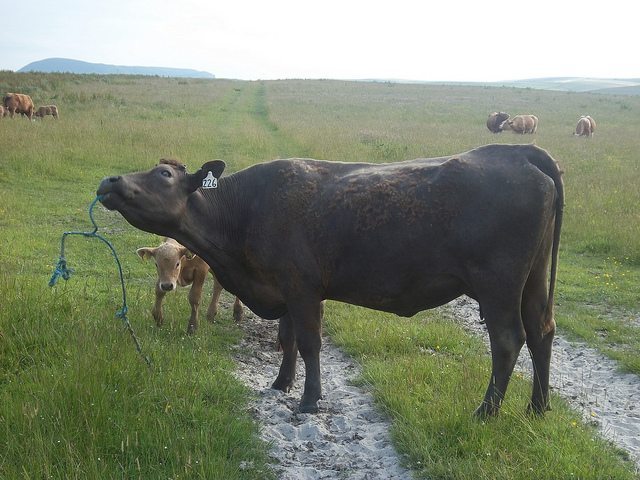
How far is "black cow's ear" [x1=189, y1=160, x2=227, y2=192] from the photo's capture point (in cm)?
553

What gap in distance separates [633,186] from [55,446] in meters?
16.1

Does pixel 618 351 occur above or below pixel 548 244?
below

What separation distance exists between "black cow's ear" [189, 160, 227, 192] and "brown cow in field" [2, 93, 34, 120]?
26.4 meters

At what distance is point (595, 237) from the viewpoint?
39.3 ft

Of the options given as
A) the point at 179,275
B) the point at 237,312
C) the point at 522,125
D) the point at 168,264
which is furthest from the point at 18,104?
the point at 522,125

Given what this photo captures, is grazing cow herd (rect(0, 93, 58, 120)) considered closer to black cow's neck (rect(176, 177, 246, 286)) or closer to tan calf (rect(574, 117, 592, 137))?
black cow's neck (rect(176, 177, 246, 286))

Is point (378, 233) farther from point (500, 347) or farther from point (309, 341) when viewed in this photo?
point (500, 347)

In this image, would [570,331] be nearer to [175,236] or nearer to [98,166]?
[175,236]

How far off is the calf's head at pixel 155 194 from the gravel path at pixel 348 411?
190 centimetres

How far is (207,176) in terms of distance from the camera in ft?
18.1

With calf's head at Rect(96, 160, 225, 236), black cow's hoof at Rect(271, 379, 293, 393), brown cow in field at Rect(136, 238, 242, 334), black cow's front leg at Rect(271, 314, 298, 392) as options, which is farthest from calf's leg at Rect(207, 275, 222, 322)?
calf's head at Rect(96, 160, 225, 236)

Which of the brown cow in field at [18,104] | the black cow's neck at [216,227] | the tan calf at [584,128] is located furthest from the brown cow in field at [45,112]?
the tan calf at [584,128]

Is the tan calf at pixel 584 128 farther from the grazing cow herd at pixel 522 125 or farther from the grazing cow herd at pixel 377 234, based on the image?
the grazing cow herd at pixel 377 234

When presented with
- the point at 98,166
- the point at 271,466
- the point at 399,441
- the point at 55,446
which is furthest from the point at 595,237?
the point at 98,166
